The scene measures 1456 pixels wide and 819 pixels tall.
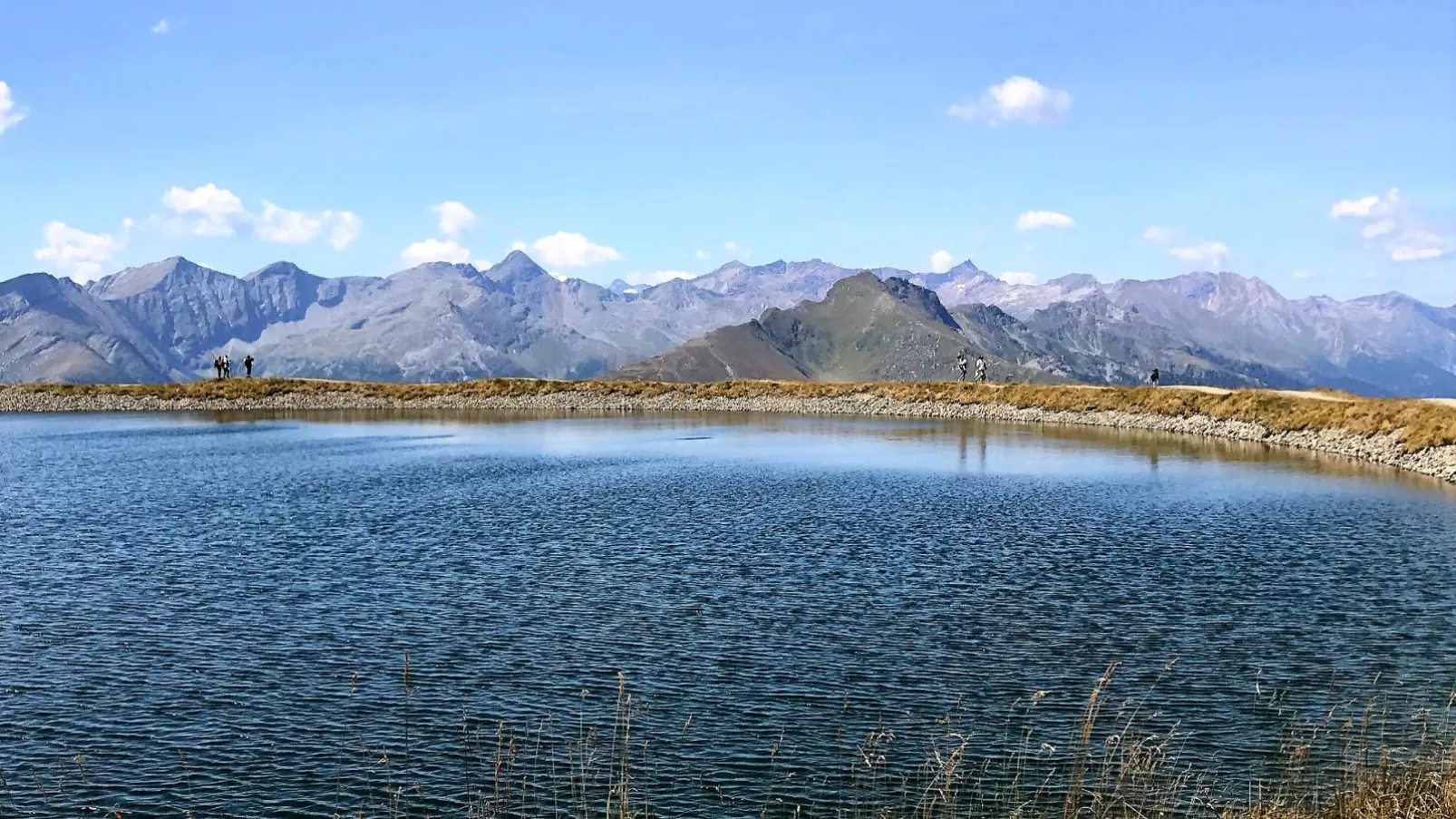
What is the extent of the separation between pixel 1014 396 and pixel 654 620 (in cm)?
13339

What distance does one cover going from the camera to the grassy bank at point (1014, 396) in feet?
338

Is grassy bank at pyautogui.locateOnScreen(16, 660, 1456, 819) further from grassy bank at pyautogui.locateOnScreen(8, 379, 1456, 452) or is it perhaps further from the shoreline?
the shoreline

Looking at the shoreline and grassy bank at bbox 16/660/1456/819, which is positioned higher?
the shoreline

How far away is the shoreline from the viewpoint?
365ft

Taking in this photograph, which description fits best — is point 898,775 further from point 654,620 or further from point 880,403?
point 880,403

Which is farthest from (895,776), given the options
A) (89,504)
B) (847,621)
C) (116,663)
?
(89,504)

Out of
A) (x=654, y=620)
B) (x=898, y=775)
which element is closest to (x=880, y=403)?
(x=654, y=620)

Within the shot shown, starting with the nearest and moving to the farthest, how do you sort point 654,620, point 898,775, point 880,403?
point 898,775 → point 654,620 → point 880,403

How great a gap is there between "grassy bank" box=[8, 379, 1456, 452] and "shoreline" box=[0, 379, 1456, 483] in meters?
0.19

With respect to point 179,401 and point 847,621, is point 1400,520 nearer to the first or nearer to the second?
point 847,621

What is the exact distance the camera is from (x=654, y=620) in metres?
36.0

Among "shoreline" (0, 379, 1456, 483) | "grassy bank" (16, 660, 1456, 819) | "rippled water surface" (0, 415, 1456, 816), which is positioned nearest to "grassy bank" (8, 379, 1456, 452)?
"shoreline" (0, 379, 1456, 483)

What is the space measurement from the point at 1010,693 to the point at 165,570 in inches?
1288

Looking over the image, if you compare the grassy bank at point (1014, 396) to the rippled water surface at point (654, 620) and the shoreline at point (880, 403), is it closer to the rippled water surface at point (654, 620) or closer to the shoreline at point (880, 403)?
the shoreline at point (880, 403)
